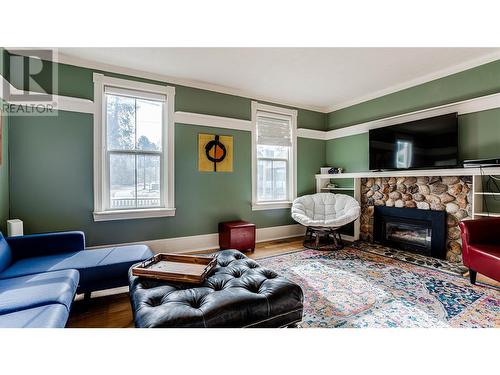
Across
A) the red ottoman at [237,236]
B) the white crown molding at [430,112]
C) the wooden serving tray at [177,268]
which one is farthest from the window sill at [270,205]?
the wooden serving tray at [177,268]

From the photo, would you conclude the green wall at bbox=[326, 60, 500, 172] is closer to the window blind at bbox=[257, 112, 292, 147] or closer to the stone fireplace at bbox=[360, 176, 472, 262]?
the stone fireplace at bbox=[360, 176, 472, 262]

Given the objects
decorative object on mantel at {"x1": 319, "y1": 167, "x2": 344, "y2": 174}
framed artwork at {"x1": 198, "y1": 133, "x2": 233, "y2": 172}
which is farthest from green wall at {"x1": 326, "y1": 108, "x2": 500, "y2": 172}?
framed artwork at {"x1": 198, "y1": 133, "x2": 233, "y2": 172}

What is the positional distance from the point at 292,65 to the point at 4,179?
3.54m

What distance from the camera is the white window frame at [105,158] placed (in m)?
2.90

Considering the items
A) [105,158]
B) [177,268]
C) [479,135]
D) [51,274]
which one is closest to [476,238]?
[479,135]

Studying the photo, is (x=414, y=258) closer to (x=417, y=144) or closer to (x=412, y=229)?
(x=412, y=229)

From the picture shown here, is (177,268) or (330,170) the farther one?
(330,170)

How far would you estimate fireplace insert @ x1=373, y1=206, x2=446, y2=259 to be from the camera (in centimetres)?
314

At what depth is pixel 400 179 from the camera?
364cm

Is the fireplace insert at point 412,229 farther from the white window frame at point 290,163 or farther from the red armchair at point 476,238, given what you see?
the white window frame at point 290,163

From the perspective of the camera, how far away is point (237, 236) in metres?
3.42
